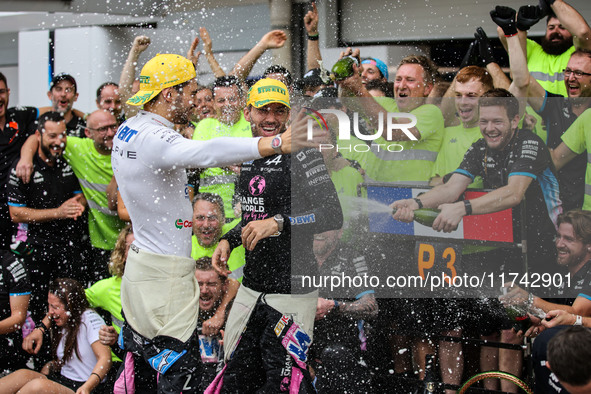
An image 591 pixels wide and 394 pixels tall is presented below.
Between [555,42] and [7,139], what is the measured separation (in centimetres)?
460

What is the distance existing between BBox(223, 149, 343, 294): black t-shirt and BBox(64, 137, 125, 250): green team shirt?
2.04 meters

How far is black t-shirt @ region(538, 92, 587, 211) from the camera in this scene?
426 cm

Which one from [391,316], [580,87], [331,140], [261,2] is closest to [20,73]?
[261,2]

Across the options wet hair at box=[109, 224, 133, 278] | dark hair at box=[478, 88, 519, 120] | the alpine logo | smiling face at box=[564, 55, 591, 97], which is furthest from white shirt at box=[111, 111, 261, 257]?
smiling face at box=[564, 55, 591, 97]

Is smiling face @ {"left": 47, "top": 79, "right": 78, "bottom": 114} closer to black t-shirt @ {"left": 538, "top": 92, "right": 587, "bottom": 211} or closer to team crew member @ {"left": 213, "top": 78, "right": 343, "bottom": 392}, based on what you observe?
team crew member @ {"left": 213, "top": 78, "right": 343, "bottom": 392}

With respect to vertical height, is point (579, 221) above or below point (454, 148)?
below

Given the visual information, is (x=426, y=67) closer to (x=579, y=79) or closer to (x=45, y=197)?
(x=579, y=79)

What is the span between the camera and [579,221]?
4.21 meters

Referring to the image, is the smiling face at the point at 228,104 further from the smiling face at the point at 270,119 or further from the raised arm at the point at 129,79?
the smiling face at the point at 270,119

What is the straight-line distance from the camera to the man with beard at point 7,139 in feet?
20.0

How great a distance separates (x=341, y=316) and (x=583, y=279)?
1.51m

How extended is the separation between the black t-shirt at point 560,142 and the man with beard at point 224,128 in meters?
2.18

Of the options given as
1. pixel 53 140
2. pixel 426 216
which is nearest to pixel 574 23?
pixel 426 216

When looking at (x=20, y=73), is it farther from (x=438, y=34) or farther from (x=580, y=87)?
(x=580, y=87)
